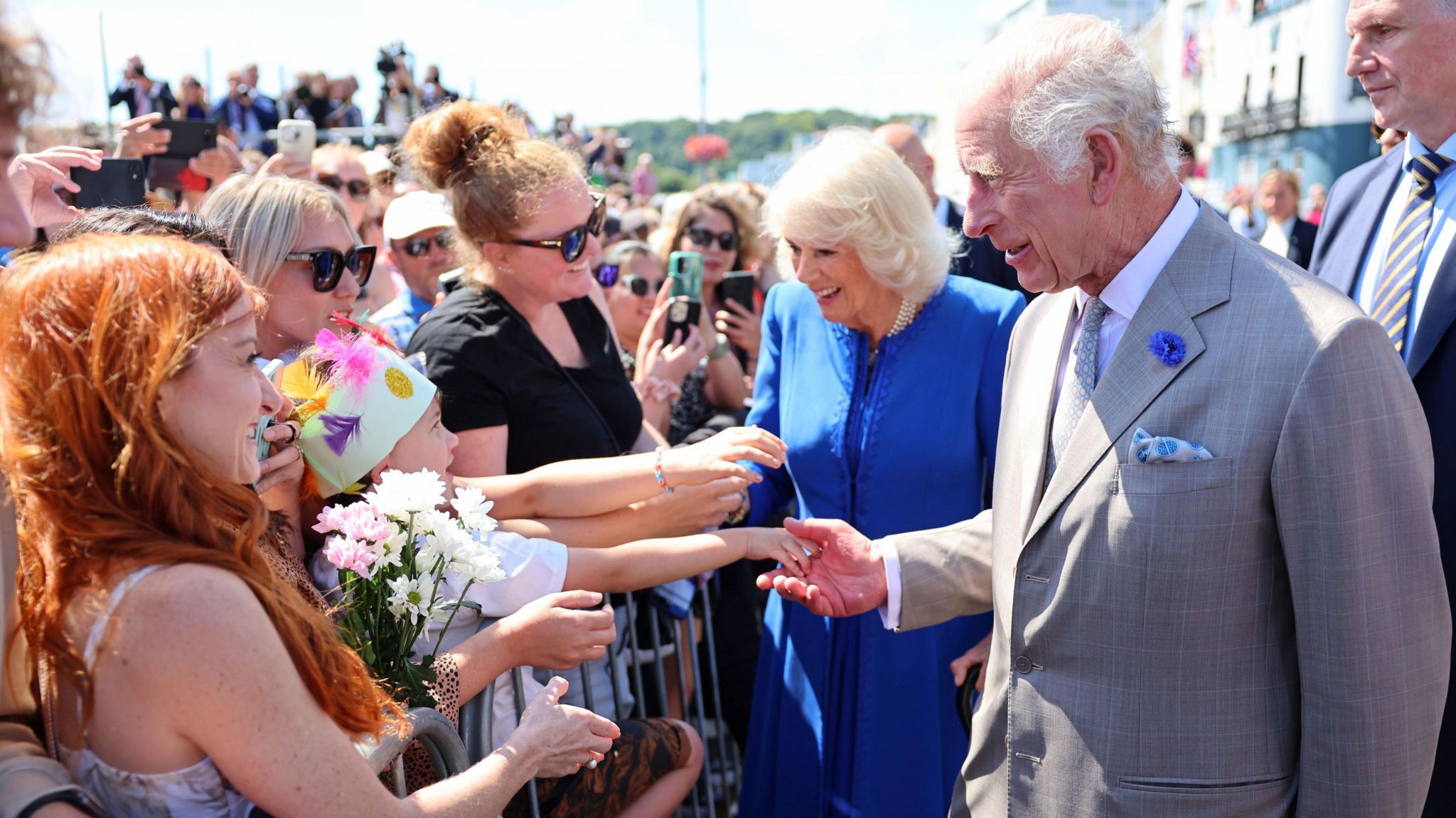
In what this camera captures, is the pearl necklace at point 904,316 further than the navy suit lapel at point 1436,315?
Yes

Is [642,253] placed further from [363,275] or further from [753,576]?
[363,275]

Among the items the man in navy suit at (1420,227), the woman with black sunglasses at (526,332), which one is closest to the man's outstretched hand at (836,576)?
the woman with black sunglasses at (526,332)

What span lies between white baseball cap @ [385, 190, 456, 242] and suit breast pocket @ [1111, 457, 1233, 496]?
3.98m

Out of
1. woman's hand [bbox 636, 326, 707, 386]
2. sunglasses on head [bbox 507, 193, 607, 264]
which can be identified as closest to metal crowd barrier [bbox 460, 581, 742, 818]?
woman's hand [bbox 636, 326, 707, 386]

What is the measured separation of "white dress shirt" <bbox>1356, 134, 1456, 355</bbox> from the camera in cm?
289

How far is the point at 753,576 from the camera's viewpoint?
4629 millimetres

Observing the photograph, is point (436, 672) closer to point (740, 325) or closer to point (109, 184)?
point (109, 184)

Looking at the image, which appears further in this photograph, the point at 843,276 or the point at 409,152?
the point at 409,152

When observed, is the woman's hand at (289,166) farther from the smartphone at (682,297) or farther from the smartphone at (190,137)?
the smartphone at (682,297)

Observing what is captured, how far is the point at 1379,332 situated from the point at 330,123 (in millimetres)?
15891

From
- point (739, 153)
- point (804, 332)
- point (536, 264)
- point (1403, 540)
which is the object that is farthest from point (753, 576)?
point (739, 153)

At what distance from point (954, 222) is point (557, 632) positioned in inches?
168

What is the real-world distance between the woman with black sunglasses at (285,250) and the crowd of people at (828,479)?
13 mm

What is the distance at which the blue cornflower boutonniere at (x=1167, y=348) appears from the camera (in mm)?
1909
